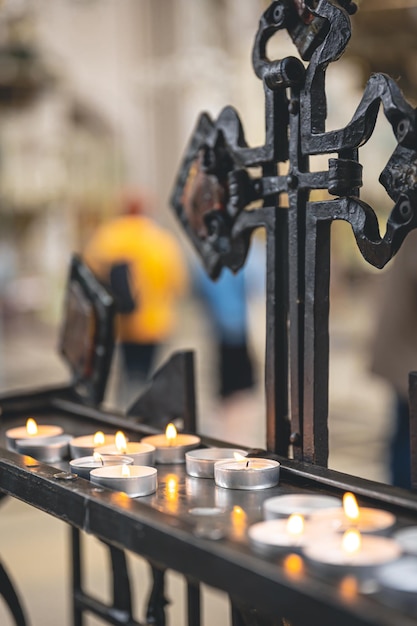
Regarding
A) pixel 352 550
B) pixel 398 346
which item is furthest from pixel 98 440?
pixel 398 346

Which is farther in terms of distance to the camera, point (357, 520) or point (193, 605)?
point (193, 605)

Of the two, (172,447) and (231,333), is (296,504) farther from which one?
(231,333)

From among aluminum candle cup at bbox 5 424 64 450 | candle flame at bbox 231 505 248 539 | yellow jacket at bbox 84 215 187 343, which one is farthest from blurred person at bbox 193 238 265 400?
candle flame at bbox 231 505 248 539

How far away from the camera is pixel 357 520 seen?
1.15 metres

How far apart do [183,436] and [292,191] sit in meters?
0.46

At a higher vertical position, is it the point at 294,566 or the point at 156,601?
the point at 294,566

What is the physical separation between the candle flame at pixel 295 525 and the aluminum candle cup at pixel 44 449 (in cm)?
58

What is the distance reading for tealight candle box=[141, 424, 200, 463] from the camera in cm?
154

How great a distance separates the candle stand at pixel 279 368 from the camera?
101cm

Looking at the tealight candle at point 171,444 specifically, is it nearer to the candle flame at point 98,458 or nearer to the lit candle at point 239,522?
the candle flame at point 98,458

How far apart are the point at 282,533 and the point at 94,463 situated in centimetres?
43

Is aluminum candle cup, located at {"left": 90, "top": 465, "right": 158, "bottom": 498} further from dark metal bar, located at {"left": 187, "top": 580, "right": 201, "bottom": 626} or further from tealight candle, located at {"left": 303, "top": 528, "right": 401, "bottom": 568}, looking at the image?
dark metal bar, located at {"left": 187, "top": 580, "right": 201, "bottom": 626}

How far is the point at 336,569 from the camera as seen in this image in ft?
3.23

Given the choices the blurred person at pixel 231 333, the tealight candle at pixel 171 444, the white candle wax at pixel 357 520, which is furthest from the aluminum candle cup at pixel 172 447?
the blurred person at pixel 231 333
